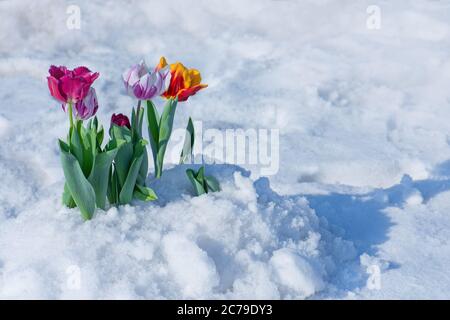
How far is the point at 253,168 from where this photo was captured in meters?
3.11

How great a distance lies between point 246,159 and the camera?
3.20m

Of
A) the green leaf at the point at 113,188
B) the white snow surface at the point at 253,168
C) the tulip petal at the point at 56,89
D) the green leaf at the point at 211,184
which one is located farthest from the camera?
the green leaf at the point at 211,184

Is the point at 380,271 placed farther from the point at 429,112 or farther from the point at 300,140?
the point at 429,112

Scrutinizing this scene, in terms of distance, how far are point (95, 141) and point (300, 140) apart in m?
1.42

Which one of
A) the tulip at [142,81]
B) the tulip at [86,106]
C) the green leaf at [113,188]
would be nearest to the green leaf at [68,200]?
the green leaf at [113,188]

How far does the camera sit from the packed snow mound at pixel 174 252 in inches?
82.9

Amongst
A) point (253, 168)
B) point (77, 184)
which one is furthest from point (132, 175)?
point (253, 168)

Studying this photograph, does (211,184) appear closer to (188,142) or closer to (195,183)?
(195,183)

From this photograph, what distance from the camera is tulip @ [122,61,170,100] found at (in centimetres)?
218

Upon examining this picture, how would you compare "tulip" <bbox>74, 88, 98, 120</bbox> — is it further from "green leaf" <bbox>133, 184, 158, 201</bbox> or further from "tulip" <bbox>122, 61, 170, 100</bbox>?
"green leaf" <bbox>133, 184, 158, 201</bbox>

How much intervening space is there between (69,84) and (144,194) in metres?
0.44

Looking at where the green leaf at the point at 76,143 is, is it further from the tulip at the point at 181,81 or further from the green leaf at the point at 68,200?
the tulip at the point at 181,81

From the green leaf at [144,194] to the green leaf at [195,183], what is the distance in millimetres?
137
